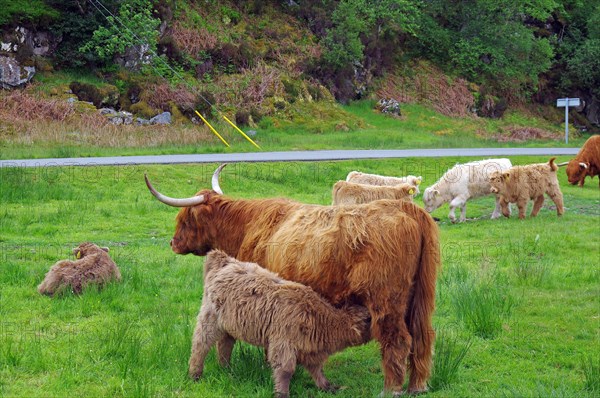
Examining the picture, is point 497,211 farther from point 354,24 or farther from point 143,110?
point 354,24

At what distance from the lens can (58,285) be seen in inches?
338

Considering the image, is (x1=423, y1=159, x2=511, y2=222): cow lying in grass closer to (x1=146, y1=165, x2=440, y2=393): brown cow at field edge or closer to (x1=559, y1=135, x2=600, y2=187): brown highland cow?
(x1=559, y1=135, x2=600, y2=187): brown highland cow

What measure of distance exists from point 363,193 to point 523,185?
13.0 ft

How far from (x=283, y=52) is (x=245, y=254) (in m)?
28.6

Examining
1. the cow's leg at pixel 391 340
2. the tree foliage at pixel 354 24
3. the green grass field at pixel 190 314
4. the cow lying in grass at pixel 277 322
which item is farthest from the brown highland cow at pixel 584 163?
the cow lying in grass at pixel 277 322

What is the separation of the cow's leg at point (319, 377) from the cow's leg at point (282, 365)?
0.28 metres

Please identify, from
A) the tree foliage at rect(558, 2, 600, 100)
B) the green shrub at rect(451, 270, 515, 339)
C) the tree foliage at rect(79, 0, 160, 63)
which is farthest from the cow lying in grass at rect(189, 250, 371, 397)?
the tree foliage at rect(558, 2, 600, 100)

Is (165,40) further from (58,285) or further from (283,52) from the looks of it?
(58,285)

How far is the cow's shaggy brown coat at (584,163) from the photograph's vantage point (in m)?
21.3

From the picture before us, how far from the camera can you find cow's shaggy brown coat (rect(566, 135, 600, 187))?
69.9ft

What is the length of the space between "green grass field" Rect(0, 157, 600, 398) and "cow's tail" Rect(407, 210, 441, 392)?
0.23 m

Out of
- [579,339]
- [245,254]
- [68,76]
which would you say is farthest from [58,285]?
[68,76]

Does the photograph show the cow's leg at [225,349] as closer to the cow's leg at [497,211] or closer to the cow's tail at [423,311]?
the cow's tail at [423,311]

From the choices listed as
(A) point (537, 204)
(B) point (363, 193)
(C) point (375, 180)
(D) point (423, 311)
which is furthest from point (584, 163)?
(D) point (423, 311)
